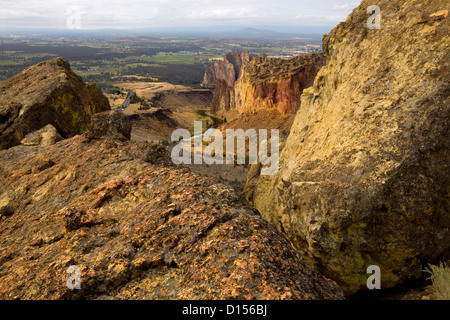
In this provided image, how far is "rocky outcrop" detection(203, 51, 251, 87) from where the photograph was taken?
124 meters

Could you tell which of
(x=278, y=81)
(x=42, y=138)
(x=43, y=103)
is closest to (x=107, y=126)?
(x=42, y=138)

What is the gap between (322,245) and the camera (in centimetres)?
754

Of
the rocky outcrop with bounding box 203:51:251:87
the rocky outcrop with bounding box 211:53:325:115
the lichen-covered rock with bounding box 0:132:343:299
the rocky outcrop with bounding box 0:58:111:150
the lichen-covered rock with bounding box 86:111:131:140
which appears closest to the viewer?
the lichen-covered rock with bounding box 0:132:343:299

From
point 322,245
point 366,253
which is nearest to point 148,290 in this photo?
point 322,245

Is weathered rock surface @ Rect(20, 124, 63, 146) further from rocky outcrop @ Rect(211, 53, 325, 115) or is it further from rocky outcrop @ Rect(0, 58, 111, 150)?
rocky outcrop @ Rect(211, 53, 325, 115)

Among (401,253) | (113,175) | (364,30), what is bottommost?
(401,253)

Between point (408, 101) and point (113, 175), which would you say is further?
point (408, 101)

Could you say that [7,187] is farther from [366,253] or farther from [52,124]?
[366,253]

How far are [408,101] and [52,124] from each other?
39.4ft

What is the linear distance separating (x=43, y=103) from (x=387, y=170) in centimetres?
1192

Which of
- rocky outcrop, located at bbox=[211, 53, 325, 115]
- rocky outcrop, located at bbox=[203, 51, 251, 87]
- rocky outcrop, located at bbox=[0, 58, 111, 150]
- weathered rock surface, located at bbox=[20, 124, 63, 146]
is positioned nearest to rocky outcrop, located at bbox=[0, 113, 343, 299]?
weathered rock surface, located at bbox=[20, 124, 63, 146]

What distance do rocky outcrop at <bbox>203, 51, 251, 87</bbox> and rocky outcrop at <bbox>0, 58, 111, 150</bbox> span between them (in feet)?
360

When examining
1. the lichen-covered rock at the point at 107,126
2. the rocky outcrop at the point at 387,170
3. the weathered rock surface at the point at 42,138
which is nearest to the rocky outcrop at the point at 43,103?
the weathered rock surface at the point at 42,138

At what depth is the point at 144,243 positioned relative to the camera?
4.37 metres
